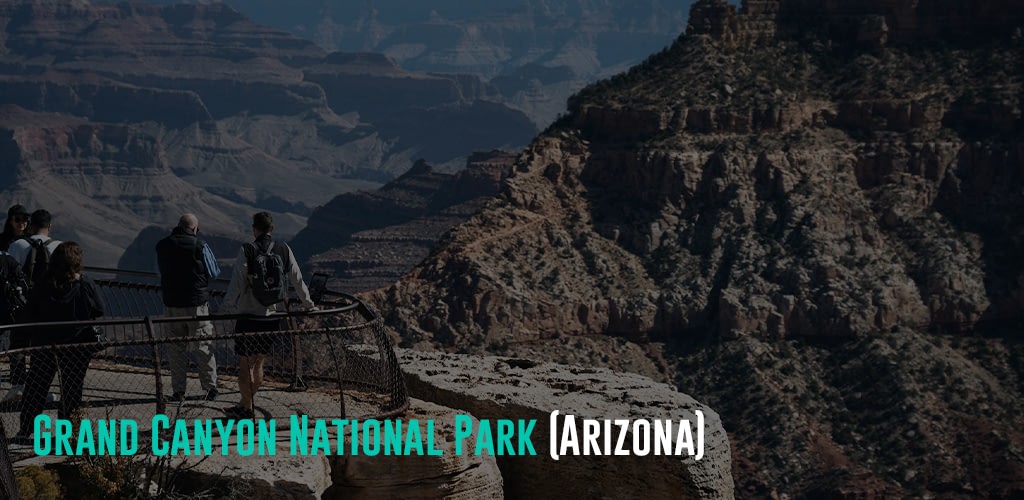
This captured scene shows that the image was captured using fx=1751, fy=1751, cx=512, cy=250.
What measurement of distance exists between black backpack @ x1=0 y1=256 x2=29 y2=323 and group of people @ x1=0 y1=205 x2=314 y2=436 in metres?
0.01

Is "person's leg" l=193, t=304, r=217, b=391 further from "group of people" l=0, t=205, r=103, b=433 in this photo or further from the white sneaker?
the white sneaker

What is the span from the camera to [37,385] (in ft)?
64.2

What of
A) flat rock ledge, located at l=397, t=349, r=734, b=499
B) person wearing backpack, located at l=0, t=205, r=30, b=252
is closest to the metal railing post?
person wearing backpack, located at l=0, t=205, r=30, b=252

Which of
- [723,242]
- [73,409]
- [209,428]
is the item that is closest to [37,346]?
[73,409]

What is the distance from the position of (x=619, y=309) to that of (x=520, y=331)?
4274 mm

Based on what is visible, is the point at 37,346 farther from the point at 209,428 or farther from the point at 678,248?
the point at 678,248

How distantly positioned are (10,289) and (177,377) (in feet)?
7.39

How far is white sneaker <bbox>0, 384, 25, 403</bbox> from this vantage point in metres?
20.1

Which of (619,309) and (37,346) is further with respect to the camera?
(619,309)

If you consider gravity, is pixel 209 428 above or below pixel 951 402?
above

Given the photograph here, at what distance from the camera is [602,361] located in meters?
68.5

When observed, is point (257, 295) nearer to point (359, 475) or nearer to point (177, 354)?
point (177, 354)

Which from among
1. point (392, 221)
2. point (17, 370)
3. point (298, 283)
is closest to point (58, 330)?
point (17, 370)

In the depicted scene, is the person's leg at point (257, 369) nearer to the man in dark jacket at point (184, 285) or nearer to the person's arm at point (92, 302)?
the man in dark jacket at point (184, 285)
